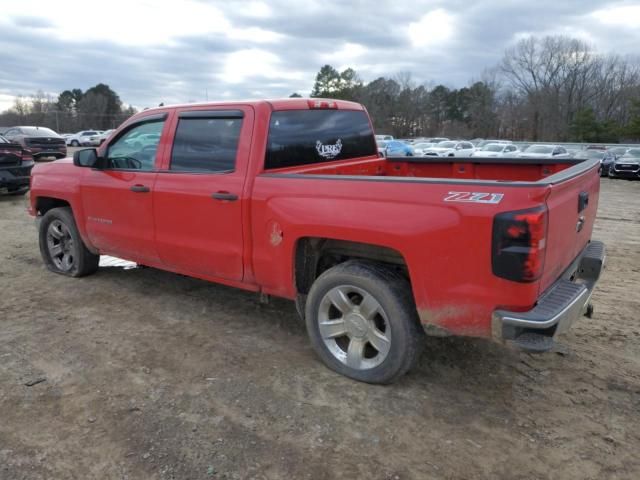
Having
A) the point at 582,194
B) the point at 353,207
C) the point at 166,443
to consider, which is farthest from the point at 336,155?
the point at 166,443

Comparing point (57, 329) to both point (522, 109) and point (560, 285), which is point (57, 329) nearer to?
point (560, 285)

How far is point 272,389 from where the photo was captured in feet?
11.2

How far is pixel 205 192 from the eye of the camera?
A: 13.1 feet

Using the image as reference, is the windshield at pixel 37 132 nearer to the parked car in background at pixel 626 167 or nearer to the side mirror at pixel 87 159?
the side mirror at pixel 87 159

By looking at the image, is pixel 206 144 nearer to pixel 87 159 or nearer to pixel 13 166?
pixel 87 159

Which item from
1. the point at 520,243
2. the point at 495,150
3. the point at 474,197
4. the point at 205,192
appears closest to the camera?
the point at 520,243

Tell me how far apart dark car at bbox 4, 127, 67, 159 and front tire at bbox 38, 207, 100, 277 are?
15.6m

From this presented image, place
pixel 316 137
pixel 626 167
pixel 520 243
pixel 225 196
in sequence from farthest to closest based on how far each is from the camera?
pixel 626 167 < pixel 316 137 < pixel 225 196 < pixel 520 243

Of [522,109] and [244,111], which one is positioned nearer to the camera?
[244,111]

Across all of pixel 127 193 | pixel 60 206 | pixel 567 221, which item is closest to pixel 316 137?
pixel 127 193

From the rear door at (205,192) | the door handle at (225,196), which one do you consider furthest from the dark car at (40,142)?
the door handle at (225,196)

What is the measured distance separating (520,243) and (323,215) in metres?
1.25

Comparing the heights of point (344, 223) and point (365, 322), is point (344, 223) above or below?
above

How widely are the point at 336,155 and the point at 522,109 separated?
7432 centimetres
